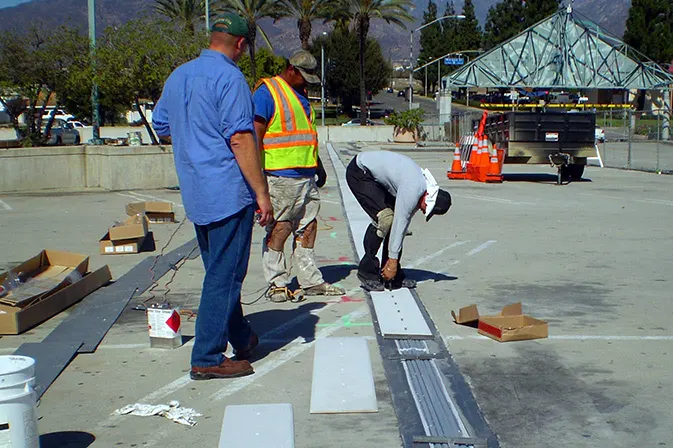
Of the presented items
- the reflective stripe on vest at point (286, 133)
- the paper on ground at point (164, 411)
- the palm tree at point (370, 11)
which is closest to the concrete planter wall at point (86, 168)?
the reflective stripe on vest at point (286, 133)

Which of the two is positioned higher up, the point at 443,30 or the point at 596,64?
the point at 443,30

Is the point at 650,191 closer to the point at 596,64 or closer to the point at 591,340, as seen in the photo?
the point at 591,340

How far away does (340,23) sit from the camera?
56.0m

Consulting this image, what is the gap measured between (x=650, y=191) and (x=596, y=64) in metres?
32.8

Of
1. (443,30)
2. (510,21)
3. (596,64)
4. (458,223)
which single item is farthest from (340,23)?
(443,30)

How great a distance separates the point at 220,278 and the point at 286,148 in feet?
6.86

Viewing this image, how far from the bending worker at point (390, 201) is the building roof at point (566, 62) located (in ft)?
133

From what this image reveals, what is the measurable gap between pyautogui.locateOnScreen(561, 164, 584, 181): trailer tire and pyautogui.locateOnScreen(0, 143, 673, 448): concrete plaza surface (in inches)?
312

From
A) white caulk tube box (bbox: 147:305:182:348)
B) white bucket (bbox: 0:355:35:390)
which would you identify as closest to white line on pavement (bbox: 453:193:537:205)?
white caulk tube box (bbox: 147:305:182:348)

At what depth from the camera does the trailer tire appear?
2031 centimetres

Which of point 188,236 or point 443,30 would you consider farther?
point 443,30

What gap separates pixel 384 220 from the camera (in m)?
7.30

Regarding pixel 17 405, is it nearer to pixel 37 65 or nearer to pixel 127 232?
pixel 127 232

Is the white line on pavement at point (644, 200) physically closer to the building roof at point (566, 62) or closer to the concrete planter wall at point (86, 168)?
the concrete planter wall at point (86, 168)
